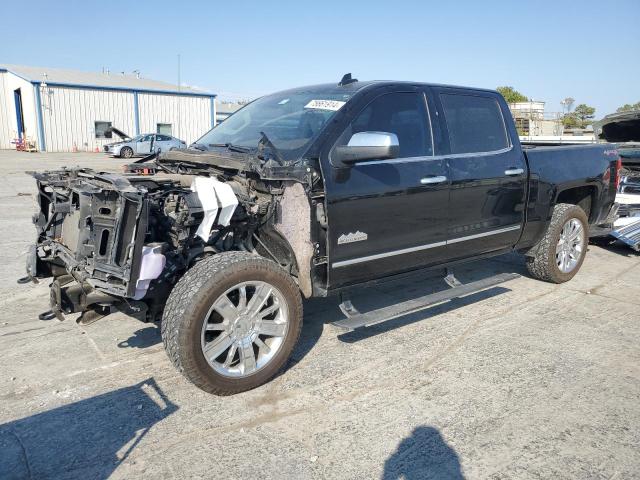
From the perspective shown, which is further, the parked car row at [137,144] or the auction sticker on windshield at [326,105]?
the parked car row at [137,144]

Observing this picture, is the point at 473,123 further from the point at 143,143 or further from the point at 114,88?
the point at 114,88

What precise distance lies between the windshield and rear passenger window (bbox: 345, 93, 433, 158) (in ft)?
0.76

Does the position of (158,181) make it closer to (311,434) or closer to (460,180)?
(311,434)

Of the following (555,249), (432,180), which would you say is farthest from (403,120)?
(555,249)

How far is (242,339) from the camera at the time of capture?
11.5 feet

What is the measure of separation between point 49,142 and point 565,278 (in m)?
33.5

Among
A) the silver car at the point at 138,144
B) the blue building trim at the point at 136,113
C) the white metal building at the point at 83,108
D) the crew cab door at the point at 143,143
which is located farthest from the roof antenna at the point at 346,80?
the blue building trim at the point at 136,113

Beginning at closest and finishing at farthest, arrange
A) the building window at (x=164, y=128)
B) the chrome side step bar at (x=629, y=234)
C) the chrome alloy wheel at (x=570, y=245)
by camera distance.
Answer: the chrome alloy wheel at (x=570, y=245)
the chrome side step bar at (x=629, y=234)
the building window at (x=164, y=128)

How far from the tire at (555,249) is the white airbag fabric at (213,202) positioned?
3723 mm

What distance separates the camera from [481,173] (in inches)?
186

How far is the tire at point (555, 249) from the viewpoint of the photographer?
5.75 meters

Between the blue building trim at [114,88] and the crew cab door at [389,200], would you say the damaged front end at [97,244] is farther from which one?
the blue building trim at [114,88]

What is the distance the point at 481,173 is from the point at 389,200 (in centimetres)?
117

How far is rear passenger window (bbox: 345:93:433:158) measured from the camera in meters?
4.14
